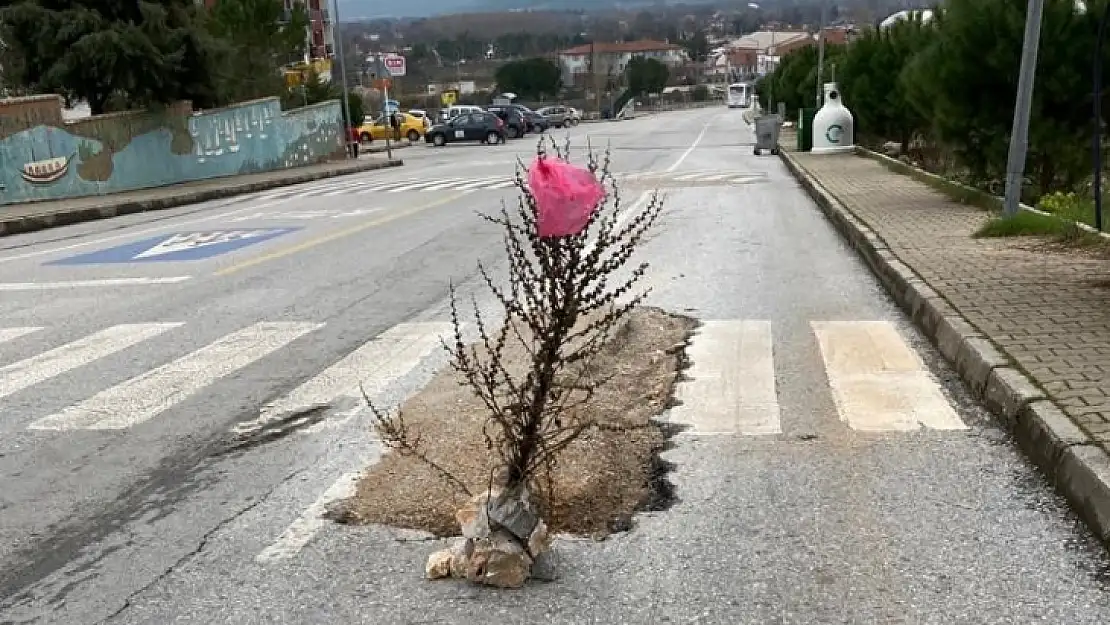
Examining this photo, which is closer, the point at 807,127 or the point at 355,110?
the point at 807,127

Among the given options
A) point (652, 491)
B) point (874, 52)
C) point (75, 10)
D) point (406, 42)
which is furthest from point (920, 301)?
point (406, 42)

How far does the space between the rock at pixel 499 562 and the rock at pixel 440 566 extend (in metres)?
0.09

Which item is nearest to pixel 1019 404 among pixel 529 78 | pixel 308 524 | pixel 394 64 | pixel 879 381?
pixel 879 381

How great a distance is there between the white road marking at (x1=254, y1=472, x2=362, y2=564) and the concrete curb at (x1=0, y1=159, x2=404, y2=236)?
15.6m

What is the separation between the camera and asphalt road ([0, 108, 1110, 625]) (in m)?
3.84

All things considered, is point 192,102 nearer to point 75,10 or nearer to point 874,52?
point 75,10

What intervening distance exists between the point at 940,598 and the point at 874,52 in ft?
82.6

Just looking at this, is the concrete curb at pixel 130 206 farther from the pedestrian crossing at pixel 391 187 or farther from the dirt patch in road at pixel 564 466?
the dirt patch in road at pixel 564 466

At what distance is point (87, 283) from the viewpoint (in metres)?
11.2

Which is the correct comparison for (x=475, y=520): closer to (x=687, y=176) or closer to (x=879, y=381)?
(x=879, y=381)

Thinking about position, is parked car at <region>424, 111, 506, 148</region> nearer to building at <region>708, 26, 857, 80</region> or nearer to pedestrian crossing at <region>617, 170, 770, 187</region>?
pedestrian crossing at <region>617, 170, 770, 187</region>

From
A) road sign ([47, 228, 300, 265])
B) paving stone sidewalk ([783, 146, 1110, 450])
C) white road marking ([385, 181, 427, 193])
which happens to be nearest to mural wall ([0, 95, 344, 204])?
white road marking ([385, 181, 427, 193])

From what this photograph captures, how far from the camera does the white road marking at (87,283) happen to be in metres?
11.0

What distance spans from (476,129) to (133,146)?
84.5 feet
